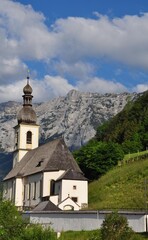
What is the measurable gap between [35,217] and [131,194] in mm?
13760

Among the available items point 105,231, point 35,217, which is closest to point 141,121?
point 35,217

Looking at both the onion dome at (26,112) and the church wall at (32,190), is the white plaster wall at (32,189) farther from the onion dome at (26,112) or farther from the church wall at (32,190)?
the onion dome at (26,112)

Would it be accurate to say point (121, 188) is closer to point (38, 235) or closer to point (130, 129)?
point (38, 235)

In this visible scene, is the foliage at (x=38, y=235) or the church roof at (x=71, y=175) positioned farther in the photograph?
the church roof at (x=71, y=175)

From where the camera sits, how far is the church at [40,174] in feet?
191

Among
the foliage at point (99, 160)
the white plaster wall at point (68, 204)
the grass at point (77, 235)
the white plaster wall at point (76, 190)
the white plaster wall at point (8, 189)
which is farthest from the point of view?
the white plaster wall at point (8, 189)

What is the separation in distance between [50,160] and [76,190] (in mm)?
6902

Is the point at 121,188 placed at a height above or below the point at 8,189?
below

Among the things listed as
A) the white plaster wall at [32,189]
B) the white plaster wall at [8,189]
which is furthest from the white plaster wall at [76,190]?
the white plaster wall at [8,189]

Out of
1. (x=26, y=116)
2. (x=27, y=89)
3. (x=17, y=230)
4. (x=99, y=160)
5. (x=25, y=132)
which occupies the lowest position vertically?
(x=17, y=230)

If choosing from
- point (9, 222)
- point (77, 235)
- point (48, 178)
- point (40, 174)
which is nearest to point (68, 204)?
point (48, 178)

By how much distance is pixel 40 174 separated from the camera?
63.8 meters

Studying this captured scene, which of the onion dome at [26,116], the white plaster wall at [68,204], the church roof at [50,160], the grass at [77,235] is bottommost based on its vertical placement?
the grass at [77,235]

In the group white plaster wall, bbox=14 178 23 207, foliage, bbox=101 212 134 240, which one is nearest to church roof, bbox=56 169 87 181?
white plaster wall, bbox=14 178 23 207
